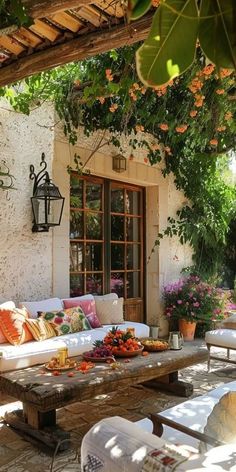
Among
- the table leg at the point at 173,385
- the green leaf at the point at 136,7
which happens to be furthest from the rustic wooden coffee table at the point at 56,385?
the green leaf at the point at 136,7

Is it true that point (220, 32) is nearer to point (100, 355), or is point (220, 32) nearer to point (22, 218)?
point (100, 355)

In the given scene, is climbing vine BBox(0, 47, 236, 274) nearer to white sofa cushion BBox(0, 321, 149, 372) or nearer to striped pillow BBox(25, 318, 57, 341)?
striped pillow BBox(25, 318, 57, 341)

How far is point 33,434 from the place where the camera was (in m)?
2.81

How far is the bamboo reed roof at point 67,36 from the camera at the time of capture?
2.61 metres

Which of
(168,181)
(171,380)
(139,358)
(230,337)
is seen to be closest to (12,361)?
(139,358)

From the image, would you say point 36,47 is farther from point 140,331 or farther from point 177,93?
point 140,331

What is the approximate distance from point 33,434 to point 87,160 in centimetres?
348

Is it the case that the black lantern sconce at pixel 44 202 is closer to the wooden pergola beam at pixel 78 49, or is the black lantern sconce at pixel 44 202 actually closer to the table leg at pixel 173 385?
the wooden pergola beam at pixel 78 49

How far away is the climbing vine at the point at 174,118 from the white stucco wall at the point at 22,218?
25cm

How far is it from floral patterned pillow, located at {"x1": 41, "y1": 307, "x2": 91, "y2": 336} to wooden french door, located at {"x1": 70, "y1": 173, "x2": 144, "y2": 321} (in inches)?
38.5

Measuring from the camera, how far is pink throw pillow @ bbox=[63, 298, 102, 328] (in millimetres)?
4652

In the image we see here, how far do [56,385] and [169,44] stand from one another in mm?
2483

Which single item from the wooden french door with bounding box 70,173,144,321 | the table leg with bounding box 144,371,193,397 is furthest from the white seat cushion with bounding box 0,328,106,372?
the wooden french door with bounding box 70,173,144,321

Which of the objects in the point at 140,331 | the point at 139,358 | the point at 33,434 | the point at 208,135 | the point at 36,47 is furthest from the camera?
the point at 208,135
